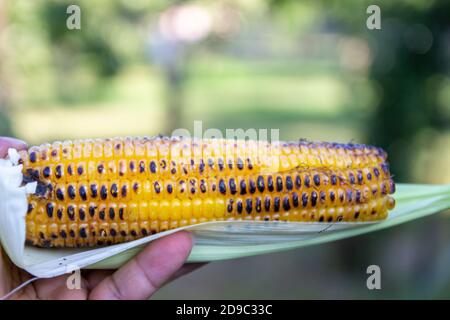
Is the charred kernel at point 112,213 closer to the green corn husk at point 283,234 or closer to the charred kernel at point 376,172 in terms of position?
the green corn husk at point 283,234

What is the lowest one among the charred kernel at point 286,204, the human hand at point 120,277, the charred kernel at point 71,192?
the human hand at point 120,277

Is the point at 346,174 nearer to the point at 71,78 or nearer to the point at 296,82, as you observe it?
the point at 71,78

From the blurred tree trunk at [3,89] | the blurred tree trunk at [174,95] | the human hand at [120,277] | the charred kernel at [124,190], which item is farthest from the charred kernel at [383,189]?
the blurred tree trunk at [174,95]

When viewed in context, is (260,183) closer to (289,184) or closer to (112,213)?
(289,184)

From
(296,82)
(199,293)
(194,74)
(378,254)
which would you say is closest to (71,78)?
(194,74)

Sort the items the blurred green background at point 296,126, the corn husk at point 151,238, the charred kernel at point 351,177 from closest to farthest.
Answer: the corn husk at point 151,238 → the charred kernel at point 351,177 → the blurred green background at point 296,126

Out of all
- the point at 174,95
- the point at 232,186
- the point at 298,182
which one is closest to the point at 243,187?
the point at 232,186
